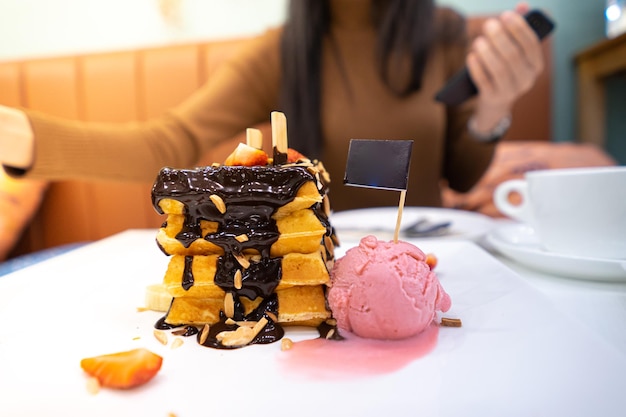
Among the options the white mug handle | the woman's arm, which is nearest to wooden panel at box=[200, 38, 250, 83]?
the woman's arm

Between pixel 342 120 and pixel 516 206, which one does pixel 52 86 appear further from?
pixel 516 206

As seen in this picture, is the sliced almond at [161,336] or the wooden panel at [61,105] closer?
the sliced almond at [161,336]

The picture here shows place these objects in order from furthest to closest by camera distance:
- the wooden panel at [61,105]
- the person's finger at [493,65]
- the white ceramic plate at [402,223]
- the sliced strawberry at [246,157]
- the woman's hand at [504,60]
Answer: the wooden panel at [61,105] → the person's finger at [493,65] → the woman's hand at [504,60] → the white ceramic plate at [402,223] → the sliced strawberry at [246,157]

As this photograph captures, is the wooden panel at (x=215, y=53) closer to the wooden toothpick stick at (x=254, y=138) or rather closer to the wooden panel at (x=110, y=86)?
the wooden panel at (x=110, y=86)

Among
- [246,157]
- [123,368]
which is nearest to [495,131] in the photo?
[246,157]

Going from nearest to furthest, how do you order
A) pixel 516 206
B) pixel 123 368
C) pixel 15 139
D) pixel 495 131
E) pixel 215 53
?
pixel 123 368, pixel 516 206, pixel 15 139, pixel 495 131, pixel 215 53

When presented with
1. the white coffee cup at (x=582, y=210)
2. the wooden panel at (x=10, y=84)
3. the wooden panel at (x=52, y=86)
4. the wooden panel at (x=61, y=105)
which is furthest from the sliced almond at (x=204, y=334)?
the wooden panel at (x=10, y=84)
